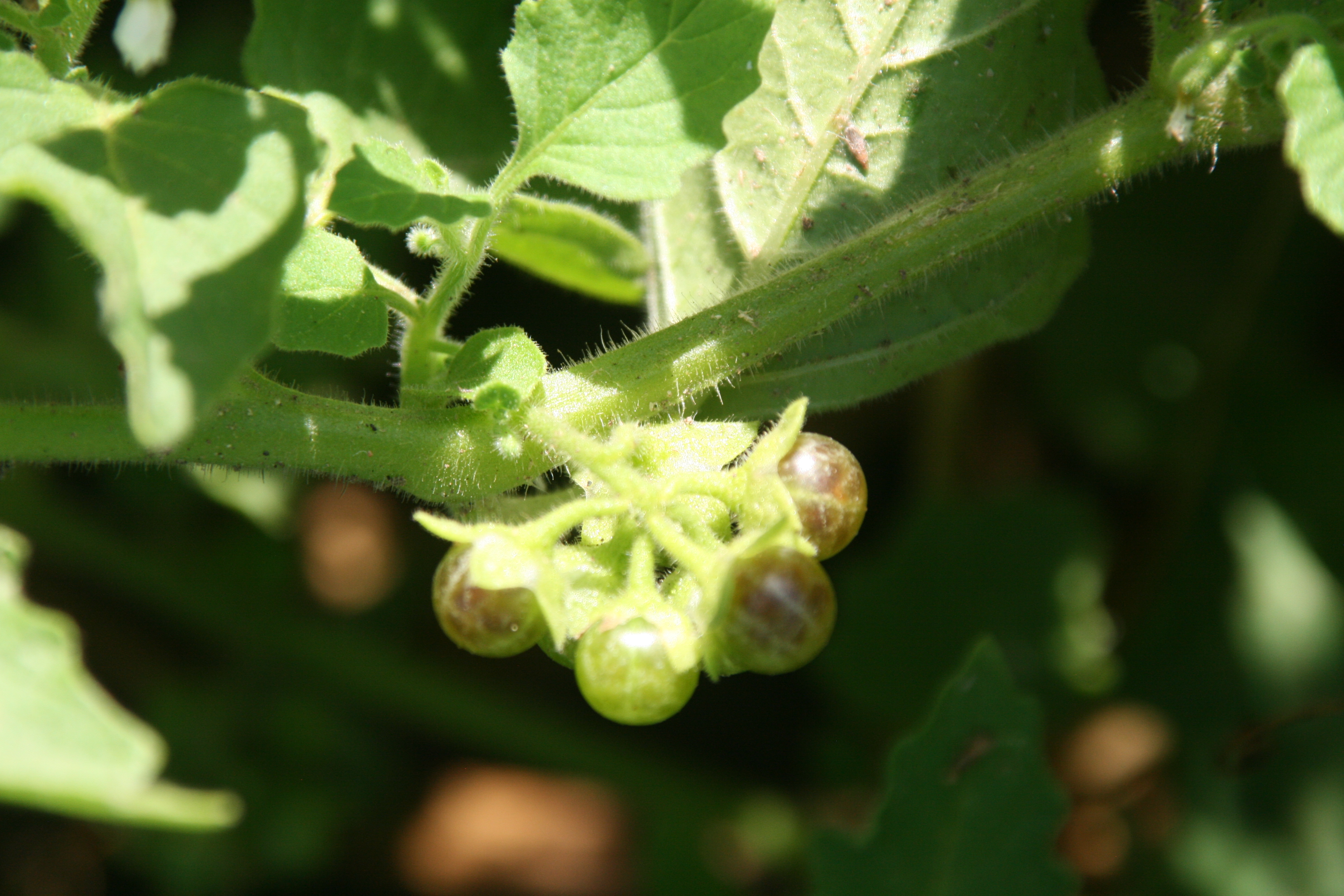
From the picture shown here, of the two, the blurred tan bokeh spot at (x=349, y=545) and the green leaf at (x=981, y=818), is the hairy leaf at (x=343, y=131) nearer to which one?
the green leaf at (x=981, y=818)

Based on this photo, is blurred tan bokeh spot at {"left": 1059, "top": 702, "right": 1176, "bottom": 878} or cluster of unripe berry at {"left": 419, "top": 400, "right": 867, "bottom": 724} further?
blurred tan bokeh spot at {"left": 1059, "top": 702, "right": 1176, "bottom": 878}

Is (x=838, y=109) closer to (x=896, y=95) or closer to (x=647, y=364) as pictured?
(x=896, y=95)

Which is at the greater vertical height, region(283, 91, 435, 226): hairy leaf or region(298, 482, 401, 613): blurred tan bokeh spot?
region(298, 482, 401, 613): blurred tan bokeh spot

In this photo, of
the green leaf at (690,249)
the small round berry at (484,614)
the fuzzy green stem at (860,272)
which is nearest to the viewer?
the small round berry at (484,614)

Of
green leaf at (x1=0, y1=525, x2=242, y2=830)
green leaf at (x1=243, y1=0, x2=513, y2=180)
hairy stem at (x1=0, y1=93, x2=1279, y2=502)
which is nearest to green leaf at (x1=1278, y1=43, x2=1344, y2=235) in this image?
hairy stem at (x1=0, y1=93, x2=1279, y2=502)

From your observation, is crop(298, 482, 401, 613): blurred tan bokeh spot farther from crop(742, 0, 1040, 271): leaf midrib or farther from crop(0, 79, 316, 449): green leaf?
crop(0, 79, 316, 449): green leaf

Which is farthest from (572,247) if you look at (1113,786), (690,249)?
(1113,786)

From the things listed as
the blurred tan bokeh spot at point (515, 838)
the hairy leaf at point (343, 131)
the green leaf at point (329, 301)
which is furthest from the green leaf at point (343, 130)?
the blurred tan bokeh spot at point (515, 838)
